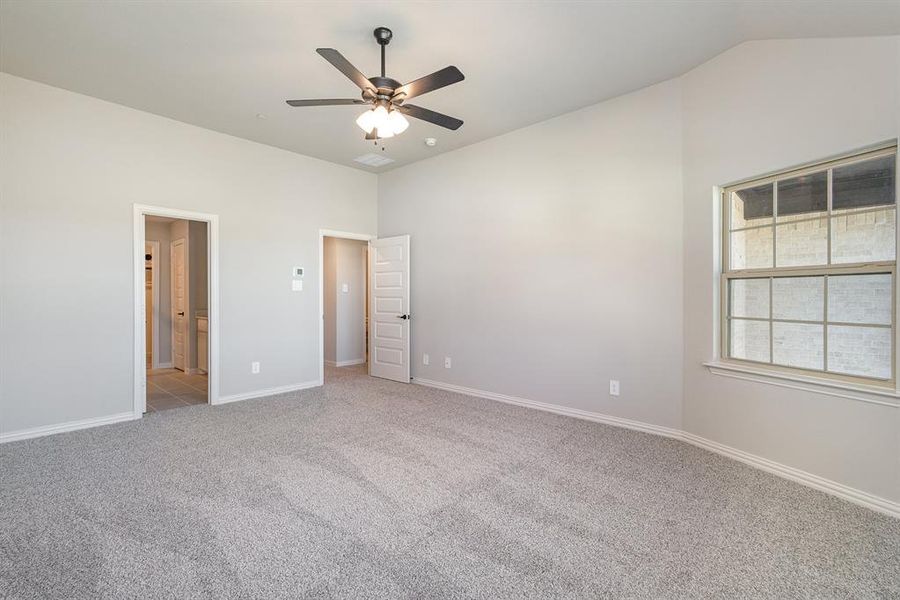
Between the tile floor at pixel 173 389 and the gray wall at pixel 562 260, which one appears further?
the tile floor at pixel 173 389

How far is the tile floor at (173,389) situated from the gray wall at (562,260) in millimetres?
2716

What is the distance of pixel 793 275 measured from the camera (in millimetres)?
2756

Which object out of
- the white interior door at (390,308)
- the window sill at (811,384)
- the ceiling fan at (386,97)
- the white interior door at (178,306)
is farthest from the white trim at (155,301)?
the window sill at (811,384)

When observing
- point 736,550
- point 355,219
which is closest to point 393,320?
point 355,219

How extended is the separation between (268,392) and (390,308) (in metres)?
1.87

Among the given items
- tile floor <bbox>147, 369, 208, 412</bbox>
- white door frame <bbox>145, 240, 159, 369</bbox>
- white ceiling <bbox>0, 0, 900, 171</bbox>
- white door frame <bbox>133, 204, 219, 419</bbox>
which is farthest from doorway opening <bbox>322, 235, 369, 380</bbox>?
white ceiling <bbox>0, 0, 900, 171</bbox>

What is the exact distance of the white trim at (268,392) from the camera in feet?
15.0

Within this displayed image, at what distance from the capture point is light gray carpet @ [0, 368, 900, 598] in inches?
68.2

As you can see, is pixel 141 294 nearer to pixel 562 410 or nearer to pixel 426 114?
pixel 426 114

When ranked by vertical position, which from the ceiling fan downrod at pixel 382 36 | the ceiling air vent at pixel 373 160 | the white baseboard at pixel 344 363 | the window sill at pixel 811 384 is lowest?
the white baseboard at pixel 344 363

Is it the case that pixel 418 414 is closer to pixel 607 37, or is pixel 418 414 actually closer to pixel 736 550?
pixel 736 550

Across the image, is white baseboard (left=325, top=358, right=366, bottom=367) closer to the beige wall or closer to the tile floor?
the tile floor

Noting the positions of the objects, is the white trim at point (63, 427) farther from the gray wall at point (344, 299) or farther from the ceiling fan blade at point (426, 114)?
the ceiling fan blade at point (426, 114)

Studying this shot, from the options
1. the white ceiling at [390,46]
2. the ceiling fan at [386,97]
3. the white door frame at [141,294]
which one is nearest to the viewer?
the ceiling fan at [386,97]
